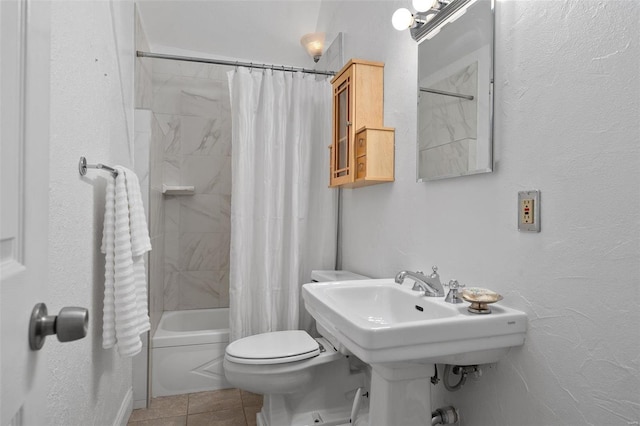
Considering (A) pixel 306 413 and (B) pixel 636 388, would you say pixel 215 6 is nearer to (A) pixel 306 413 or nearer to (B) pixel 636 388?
(A) pixel 306 413

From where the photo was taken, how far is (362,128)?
1811mm

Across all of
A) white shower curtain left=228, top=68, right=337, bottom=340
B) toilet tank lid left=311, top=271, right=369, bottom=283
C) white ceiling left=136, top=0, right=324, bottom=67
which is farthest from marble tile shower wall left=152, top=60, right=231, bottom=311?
toilet tank lid left=311, top=271, right=369, bottom=283

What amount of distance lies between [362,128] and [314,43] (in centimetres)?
129

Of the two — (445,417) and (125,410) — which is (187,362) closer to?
(125,410)

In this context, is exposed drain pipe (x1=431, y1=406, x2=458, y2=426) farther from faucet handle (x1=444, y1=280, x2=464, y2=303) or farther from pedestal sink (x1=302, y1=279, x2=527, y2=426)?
faucet handle (x1=444, y1=280, x2=464, y2=303)

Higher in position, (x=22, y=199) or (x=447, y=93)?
(x=447, y=93)

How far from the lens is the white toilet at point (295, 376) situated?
5.50 feet

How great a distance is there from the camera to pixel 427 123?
1495mm

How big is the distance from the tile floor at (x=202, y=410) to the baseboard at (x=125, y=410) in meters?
0.06

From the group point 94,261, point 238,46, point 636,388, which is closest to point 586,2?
point 636,388

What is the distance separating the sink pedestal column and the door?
0.86 metres

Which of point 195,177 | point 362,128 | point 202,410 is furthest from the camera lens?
point 195,177

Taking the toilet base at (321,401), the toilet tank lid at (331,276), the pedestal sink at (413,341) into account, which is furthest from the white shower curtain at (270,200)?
the pedestal sink at (413,341)

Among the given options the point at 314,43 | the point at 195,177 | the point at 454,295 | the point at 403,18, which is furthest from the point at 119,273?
the point at 314,43
